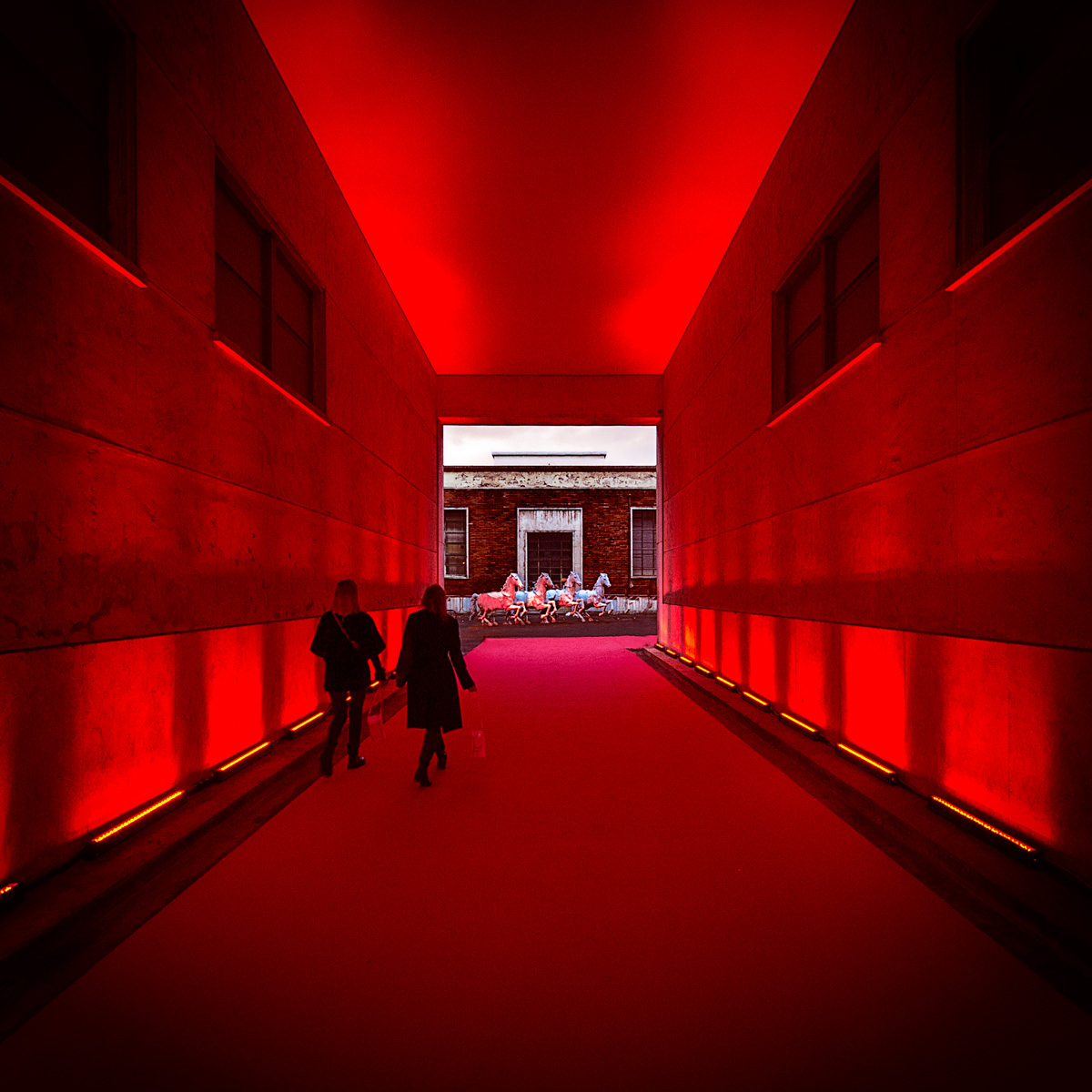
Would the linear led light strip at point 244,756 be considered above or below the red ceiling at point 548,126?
below

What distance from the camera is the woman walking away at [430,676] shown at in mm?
4422

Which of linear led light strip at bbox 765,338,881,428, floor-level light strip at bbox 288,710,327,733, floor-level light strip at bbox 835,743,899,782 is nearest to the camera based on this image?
floor-level light strip at bbox 835,743,899,782

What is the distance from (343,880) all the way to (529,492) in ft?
79.0

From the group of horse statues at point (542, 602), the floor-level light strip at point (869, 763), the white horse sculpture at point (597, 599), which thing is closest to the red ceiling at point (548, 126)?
the floor-level light strip at point (869, 763)

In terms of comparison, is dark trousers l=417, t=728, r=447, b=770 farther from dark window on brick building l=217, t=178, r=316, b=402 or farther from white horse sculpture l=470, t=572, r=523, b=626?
white horse sculpture l=470, t=572, r=523, b=626

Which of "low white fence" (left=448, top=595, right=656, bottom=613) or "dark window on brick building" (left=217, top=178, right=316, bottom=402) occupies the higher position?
"dark window on brick building" (left=217, top=178, right=316, bottom=402)

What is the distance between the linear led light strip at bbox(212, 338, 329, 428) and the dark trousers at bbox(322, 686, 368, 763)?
2.51 m

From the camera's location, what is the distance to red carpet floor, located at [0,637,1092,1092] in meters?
1.79

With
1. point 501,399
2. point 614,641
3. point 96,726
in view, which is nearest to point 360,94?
point 96,726

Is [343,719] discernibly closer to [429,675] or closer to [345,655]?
[345,655]

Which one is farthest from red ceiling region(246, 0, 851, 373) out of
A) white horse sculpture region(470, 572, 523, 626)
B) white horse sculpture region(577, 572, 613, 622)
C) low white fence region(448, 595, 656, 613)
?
low white fence region(448, 595, 656, 613)

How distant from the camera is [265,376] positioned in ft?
16.3

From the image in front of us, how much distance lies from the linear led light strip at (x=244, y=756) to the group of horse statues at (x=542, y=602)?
15.1 meters

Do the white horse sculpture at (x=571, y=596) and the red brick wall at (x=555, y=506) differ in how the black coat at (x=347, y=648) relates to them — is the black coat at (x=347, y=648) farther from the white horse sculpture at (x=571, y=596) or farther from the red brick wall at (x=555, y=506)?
the red brick wall at (x=555, y=506)
